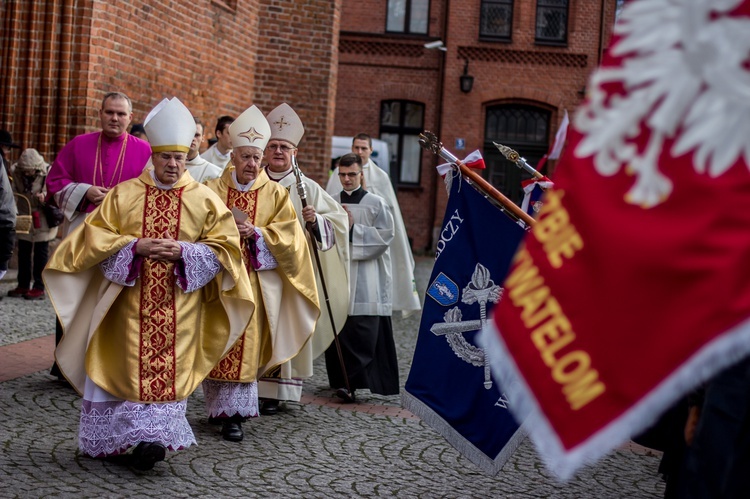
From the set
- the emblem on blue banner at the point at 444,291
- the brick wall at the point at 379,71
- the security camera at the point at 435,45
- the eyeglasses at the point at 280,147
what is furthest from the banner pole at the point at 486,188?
the brick wall at the point at 379,71

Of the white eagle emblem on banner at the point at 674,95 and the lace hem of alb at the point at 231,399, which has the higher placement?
the white eagle emblem on banner at the point at 674,95

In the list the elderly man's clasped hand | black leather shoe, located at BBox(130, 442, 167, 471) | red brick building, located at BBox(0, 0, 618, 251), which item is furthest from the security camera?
black leather shoe, located at BBox(130, 442, 167, 471)

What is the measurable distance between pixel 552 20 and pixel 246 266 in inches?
880

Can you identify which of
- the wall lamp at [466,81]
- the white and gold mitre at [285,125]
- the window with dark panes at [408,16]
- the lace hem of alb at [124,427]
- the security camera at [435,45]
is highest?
the window with dark panes at [408,16]

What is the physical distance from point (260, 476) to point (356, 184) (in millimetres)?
3223

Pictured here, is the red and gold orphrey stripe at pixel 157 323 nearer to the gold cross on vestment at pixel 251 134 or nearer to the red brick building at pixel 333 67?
the gold cross on vestment at pixel 251 134

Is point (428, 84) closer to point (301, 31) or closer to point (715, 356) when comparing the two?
point (301, 31)

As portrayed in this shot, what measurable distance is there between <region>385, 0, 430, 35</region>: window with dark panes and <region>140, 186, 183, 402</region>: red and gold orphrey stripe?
22.4m

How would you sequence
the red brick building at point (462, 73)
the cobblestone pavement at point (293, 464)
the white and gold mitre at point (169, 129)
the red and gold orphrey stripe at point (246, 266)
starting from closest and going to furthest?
the cobblestone pavement at point (293, 464) < the white and gold mitre at point (169, 129) < the red and gold orphrey stripe at point (246, 266) < the red brick building at point (462, 73)

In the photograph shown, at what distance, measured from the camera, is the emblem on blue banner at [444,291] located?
5.04m

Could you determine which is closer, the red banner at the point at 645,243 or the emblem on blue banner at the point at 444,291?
the red banner at the point at 645,243

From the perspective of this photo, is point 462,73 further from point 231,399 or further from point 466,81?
point 231,399

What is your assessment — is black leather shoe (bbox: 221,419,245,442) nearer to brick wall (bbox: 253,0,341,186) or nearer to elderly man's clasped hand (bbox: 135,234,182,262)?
elderly man's clasped hand (bbox: 135,234,182,262)

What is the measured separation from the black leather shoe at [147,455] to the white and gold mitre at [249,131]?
2.14 meters
